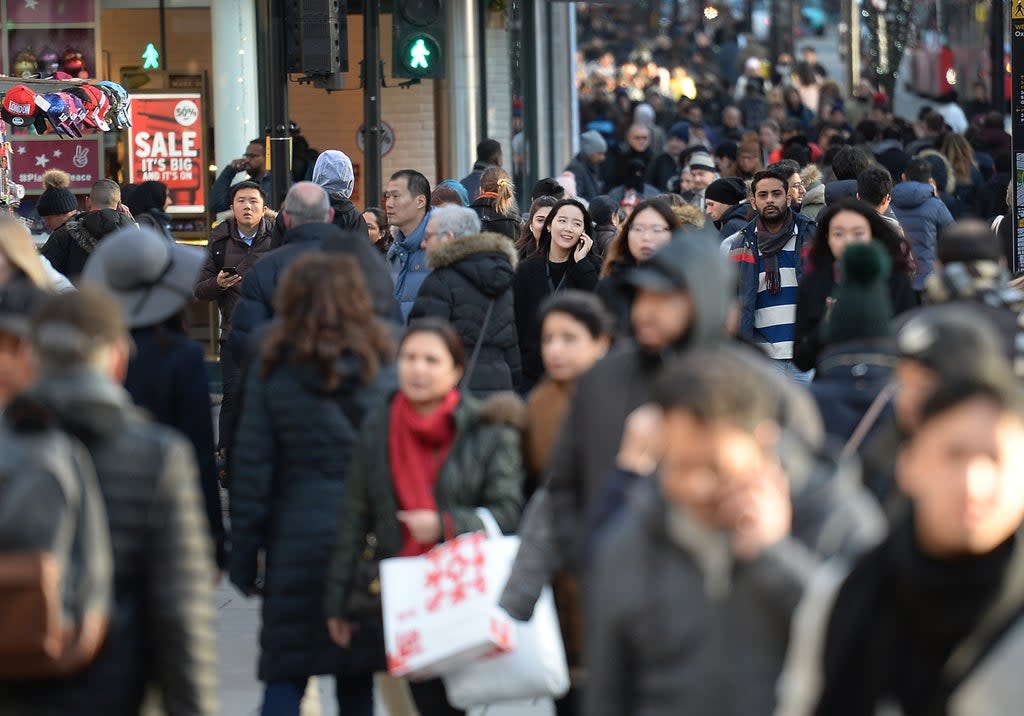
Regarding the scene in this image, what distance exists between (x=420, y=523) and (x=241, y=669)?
2.52 m

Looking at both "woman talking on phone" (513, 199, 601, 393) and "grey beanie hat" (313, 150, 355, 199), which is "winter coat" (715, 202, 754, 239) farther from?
"grey beanie hat" (313, 150, 355, 199)

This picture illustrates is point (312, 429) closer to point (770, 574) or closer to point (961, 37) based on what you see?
point (770, 574)

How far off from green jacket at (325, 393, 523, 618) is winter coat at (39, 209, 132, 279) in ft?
20.2

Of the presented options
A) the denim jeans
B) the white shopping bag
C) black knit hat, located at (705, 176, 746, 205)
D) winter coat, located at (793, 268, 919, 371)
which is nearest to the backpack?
the white shopping bag

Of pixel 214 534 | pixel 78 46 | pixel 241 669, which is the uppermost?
pixel 78 46

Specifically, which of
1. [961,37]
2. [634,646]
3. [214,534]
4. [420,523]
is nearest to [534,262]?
[214,534]

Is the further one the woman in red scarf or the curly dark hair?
the curly dark hair

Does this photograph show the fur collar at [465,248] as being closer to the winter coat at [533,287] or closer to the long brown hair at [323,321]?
the winter coat at [533,287]

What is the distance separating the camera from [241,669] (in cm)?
801

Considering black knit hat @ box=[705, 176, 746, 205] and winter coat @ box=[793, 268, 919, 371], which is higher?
black knit hat @ box=[705, 176, 746, 205]

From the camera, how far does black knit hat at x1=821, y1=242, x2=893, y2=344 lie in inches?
236

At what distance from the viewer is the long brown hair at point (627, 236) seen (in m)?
8.07

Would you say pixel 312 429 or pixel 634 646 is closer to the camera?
pixel 634 646

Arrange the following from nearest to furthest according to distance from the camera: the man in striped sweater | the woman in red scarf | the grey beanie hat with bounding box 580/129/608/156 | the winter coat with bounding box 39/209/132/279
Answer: the woman in red scarf
the man in striped sweater
the winter coat with bounding box 39/209/132/279
the grey beanie hat with bounding box 580/129/608/156
